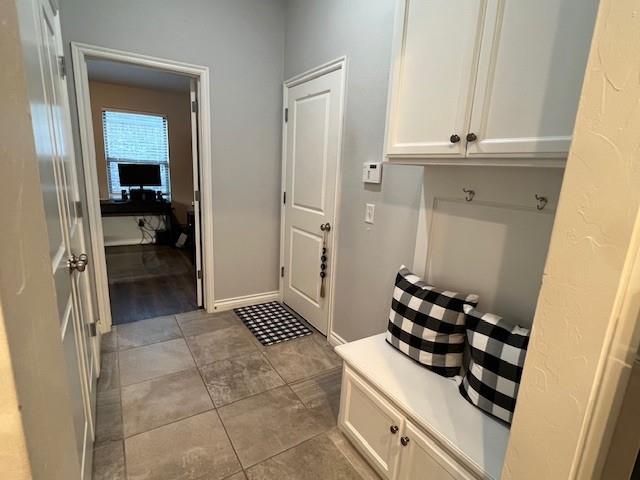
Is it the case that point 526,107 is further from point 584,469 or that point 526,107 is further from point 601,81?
point 584,469

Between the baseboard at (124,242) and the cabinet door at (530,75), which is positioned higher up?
the cabinet door at (530,75)

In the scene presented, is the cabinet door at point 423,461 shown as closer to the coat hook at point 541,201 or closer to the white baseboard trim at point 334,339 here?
the coat hook at point 541,201

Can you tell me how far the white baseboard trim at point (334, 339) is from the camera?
2547 mm

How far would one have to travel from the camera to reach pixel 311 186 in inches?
107

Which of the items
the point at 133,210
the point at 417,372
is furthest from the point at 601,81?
the point at 133,210

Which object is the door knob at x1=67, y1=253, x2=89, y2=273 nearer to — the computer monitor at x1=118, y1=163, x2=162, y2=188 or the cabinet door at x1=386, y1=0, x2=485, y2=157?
the cabinet door at x1=386, y1=0, x2=485, y2=157

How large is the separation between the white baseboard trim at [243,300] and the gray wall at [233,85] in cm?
5

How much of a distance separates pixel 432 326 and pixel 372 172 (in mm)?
1029

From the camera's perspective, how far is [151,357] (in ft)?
7.73

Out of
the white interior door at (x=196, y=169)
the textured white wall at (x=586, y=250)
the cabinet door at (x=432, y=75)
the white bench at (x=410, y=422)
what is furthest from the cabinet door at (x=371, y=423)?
the white interior door at (x=196, y=169)

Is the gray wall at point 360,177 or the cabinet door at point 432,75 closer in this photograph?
the cabinet door at point 432,75

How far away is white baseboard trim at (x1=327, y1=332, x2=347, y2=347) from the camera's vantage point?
255 cm

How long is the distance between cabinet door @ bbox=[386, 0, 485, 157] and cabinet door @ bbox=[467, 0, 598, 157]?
0.18ft

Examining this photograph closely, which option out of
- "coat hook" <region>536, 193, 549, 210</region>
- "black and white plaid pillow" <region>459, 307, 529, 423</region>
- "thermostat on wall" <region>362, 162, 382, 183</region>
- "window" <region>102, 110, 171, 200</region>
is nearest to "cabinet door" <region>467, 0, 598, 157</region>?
"coat hook" <region>536, 193, 549, 210</region>
